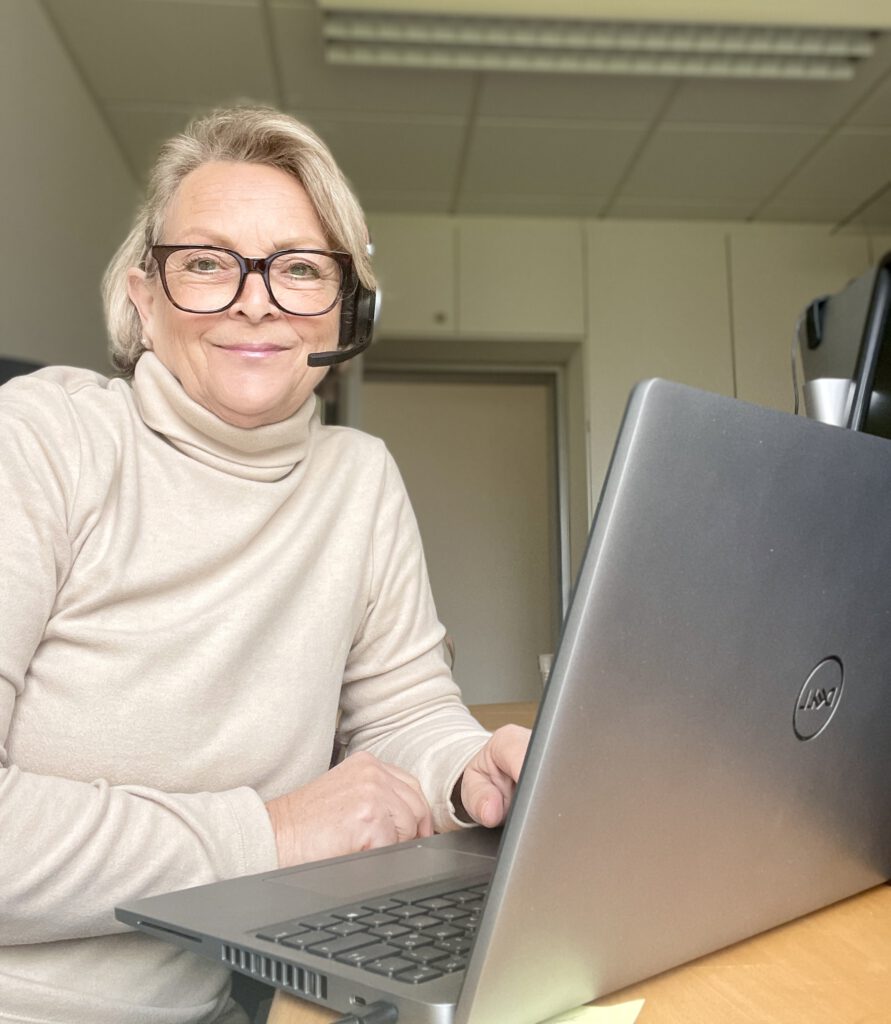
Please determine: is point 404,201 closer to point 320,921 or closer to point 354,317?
point 354,317

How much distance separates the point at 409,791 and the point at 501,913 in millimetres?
403

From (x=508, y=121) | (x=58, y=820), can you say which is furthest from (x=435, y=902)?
(x=508, y=121)

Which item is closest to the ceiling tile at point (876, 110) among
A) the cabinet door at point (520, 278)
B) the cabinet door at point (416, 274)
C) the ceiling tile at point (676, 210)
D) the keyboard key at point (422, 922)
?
the ceiling tile at point (676, 210)

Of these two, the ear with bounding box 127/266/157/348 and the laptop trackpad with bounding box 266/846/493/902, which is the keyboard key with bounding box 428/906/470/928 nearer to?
the laptop trackpad with bounding box 266/846/493/902

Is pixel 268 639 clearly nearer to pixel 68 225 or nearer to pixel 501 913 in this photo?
pixel 501 913

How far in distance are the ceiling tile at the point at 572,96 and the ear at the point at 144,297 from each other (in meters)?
2.33

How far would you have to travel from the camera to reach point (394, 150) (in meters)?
3.45

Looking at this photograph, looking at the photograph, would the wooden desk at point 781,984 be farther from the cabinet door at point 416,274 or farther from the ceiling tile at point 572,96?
the cabinet door at point 416,274

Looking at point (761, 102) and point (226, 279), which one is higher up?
point (761, 102)

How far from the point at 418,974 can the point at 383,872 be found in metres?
0.19

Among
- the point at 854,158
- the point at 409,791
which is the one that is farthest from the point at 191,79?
the point at 409,791

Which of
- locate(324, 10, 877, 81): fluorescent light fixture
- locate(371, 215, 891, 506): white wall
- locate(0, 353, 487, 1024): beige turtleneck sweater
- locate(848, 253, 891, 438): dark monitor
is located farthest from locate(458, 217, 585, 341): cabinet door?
locate(848, 253, 891, 438): dark monitor

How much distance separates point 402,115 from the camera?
127 inches

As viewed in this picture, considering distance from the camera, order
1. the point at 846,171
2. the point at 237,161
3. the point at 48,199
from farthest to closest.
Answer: the point at 846,171
the point at 48,199
the point at 237,161
